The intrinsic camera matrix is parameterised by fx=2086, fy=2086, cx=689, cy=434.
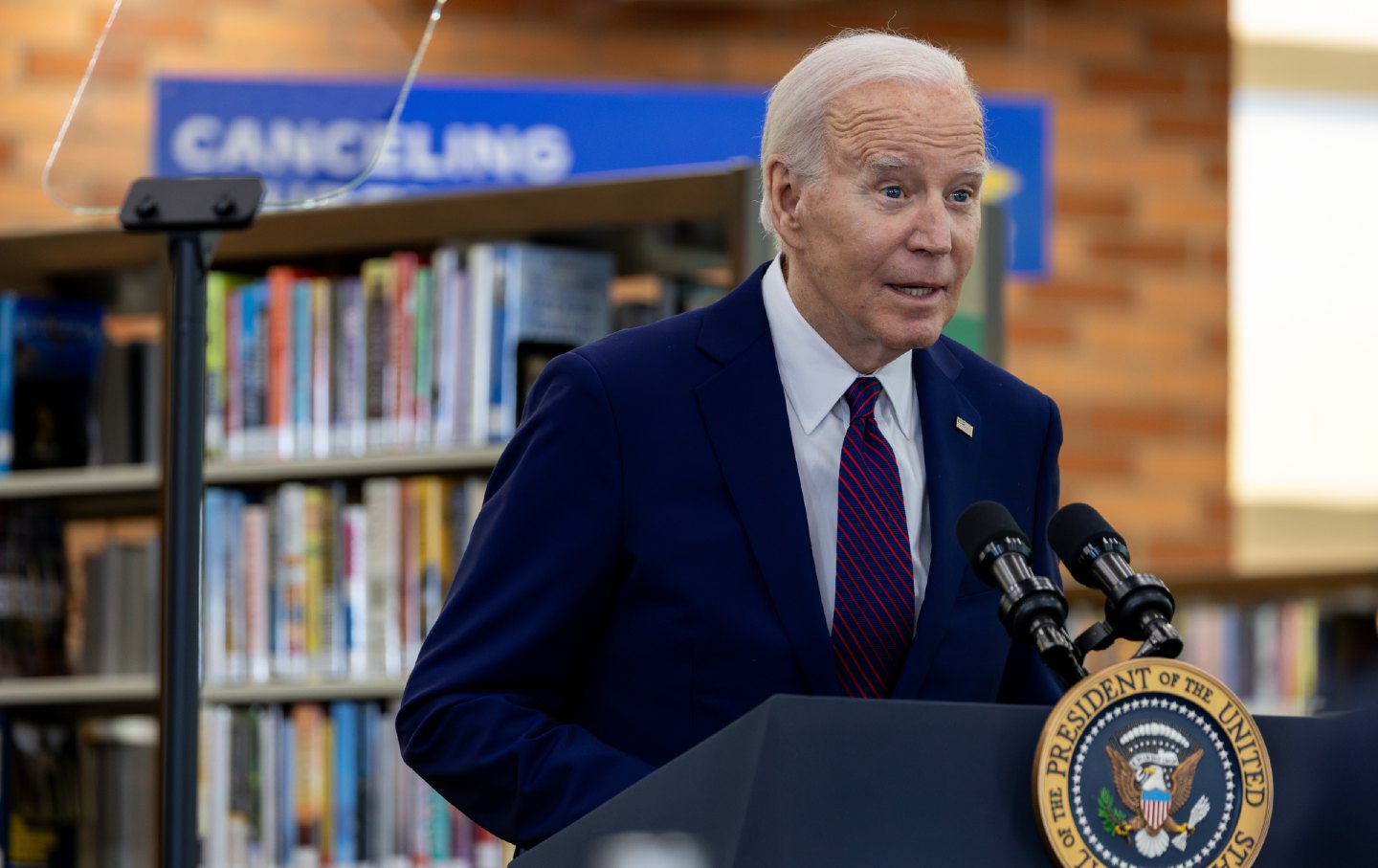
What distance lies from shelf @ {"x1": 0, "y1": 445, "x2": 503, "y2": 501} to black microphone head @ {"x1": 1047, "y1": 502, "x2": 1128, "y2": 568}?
6.59 ft

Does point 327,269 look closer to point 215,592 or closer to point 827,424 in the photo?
point 215,592

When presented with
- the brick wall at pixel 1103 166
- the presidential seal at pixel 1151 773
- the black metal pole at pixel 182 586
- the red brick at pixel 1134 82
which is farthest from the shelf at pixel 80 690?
the red brick at pixel 1134 82

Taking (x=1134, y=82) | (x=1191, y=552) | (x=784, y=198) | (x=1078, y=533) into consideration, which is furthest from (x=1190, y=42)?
(x=1078, y=533)

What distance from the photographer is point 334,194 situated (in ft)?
6.63

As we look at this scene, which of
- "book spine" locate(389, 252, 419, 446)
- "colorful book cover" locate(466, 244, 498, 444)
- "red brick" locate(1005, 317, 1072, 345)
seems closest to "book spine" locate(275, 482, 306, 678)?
"book spine" locate(389, 252, 419, 446)

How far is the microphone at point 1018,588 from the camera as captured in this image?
1.31 metres

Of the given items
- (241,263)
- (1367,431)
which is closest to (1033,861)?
(241,263)

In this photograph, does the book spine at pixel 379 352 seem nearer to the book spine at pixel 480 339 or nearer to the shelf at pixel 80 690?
the book spine at pixel 480 339

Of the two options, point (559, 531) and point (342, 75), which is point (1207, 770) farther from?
point (342, 75)

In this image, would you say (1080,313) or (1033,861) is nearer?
(1033,861)

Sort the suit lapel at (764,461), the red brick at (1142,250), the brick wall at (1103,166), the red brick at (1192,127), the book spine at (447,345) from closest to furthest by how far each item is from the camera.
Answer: the suit lapel at (764,461) → the book spine at (447,345) → the brick wall at (1103,166) → the red brick at (1142,250) → the red brick at (1192,127)

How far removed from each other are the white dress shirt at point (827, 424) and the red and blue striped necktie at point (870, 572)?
0.6 inches

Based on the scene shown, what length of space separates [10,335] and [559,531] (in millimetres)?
2512

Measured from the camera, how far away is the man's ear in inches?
66.6
